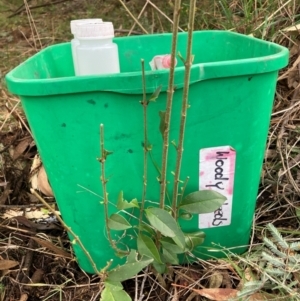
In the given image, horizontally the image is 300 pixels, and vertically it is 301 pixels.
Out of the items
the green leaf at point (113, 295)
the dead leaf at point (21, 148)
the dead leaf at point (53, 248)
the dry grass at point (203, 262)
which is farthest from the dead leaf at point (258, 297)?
the dead leaf at point (21, 148)

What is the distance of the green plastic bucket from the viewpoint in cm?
62

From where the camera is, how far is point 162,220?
628 millimetres

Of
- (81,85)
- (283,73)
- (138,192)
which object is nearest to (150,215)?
(138,192)

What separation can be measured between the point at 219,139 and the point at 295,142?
358mm

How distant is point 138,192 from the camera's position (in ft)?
2.37

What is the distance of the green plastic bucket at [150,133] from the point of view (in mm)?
618

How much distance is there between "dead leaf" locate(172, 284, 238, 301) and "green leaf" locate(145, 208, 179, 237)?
169mm

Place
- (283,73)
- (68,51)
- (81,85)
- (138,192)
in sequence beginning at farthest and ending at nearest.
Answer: (283,73) → (68,51) → (138,192) → (81,85)

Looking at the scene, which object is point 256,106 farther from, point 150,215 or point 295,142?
point 295,142

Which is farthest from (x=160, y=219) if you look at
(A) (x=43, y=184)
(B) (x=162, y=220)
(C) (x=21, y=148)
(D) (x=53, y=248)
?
(C) (x=21, y=148)

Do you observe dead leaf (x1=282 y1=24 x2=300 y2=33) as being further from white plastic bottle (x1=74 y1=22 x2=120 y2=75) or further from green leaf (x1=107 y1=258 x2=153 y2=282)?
green leaf (x1=107 y1=258 x2=153 y2=282)

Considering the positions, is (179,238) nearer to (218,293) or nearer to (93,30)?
(218,293)

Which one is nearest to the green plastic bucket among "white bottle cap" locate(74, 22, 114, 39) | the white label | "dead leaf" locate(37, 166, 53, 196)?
the white label

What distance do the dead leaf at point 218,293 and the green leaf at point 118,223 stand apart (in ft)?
0.61
